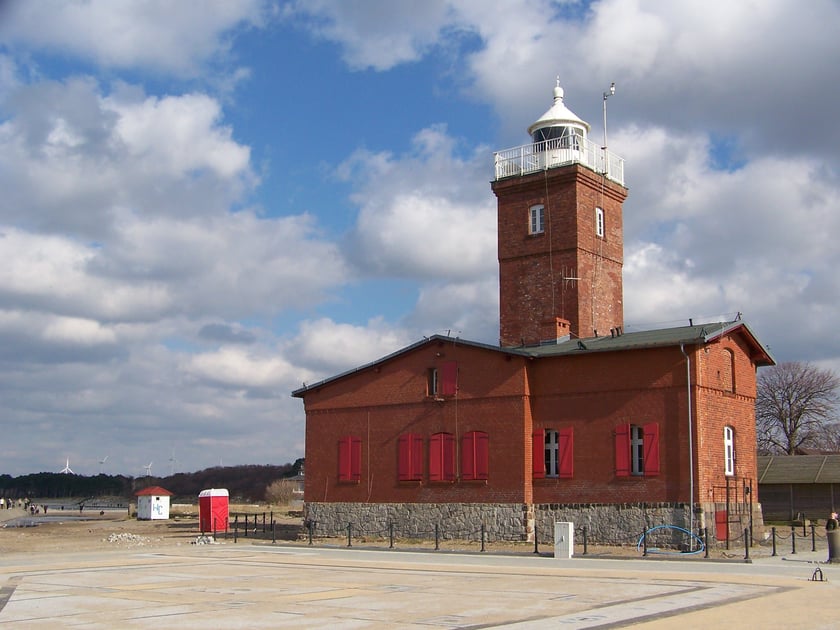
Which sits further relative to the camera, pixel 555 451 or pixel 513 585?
pixel 555 451

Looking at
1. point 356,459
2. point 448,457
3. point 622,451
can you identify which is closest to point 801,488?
point 622,451

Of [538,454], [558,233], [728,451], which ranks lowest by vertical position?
[538,454]

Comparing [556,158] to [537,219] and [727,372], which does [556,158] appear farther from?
[727,372]

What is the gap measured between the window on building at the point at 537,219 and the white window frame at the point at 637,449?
1056cm

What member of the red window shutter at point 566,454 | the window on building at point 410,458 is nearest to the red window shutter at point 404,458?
the window on building at point 410,458

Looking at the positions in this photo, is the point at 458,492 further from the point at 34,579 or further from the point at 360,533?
the point at 34,579

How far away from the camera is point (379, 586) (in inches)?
704

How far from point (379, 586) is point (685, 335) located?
15295 millimetres

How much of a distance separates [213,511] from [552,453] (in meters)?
16.1

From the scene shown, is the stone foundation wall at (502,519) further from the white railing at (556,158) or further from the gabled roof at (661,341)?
the white railing at (556,158)

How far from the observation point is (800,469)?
140 feet

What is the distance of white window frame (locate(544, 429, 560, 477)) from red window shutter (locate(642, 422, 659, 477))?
3.18m

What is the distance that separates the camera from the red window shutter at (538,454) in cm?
3109

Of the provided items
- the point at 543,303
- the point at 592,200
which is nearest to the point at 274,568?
the point at 543,303
